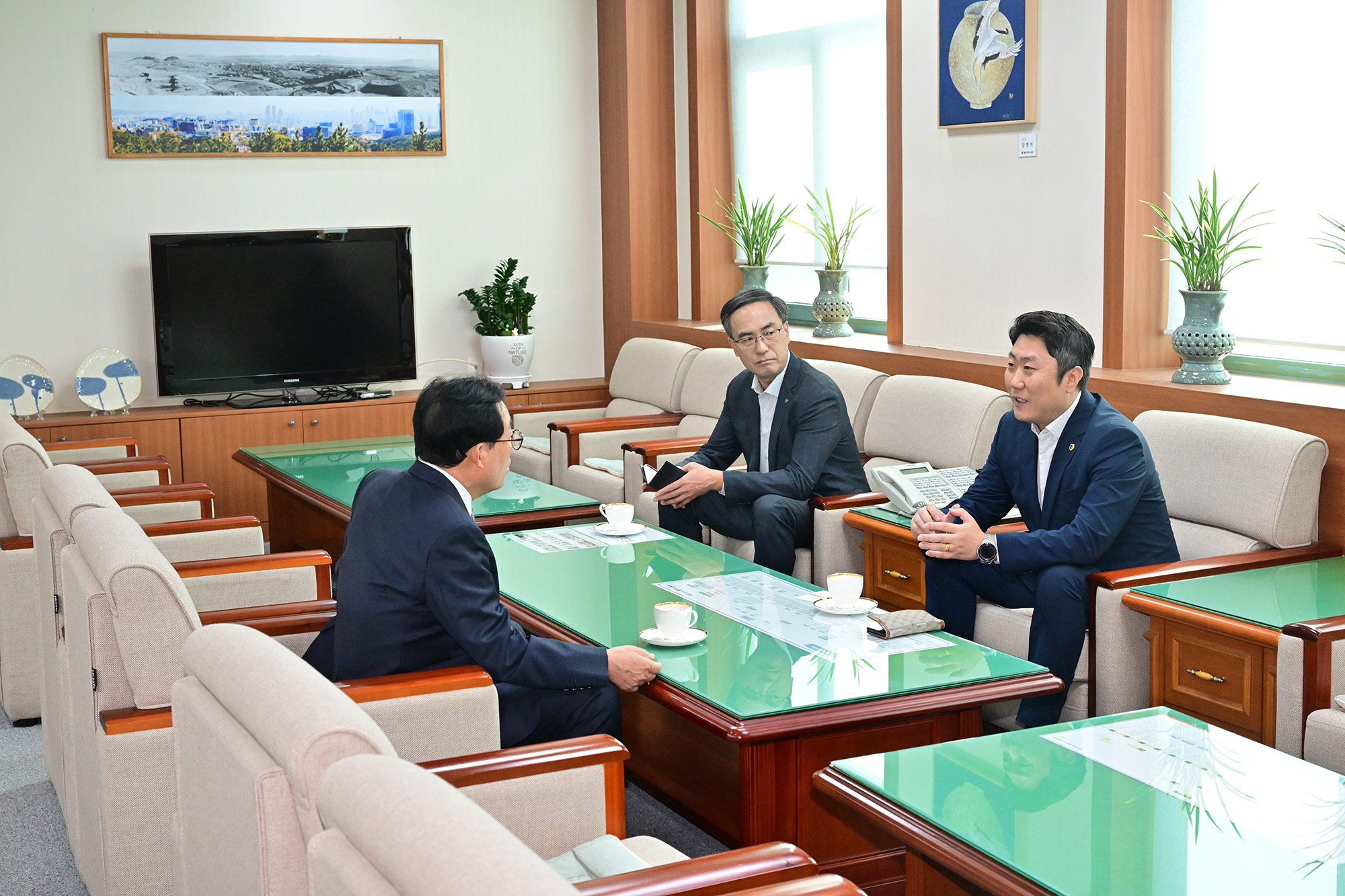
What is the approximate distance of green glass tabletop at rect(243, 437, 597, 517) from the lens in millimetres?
4605

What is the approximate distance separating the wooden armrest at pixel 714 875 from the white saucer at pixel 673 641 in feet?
3.27

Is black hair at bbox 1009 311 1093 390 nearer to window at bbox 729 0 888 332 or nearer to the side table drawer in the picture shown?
the side table drawer

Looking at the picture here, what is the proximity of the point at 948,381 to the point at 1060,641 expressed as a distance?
5.41 feet

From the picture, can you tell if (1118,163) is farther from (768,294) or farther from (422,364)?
(422,364)

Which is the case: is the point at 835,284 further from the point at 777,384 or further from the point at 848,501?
the point at 848,501

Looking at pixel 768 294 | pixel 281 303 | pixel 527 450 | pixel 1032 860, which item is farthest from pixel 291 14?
pixel 1032 860

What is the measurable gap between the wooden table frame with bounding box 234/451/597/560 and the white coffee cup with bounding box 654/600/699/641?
5.18ft

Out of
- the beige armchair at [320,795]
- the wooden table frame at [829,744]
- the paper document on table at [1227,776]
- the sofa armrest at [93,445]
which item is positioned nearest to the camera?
the beige armchair at [320,795]

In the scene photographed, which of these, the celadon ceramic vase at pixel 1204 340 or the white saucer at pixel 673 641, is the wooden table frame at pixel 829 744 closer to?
the white saucer at pixel 673 641

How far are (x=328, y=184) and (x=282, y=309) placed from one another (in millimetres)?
766

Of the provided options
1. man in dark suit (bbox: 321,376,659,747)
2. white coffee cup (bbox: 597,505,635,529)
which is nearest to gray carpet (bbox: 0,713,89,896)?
man in dark suit (bbox: 321,376,659,747)

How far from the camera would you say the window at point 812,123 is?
251 inches

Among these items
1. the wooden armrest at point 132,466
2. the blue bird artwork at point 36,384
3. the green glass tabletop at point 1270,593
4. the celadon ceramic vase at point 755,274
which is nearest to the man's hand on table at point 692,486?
the green glass tabletop at point 1270,593

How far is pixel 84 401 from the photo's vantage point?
6566 mm
